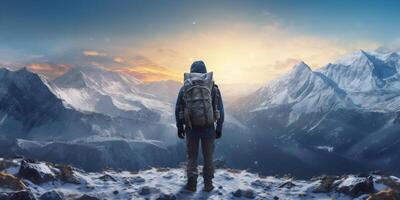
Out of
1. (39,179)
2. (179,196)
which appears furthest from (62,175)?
(179,196)

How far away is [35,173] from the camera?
17484 mm

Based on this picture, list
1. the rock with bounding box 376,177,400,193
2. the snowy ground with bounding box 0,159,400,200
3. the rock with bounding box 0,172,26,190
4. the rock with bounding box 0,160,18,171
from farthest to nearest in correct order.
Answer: the rock with bounding box 0,160,18,171, the rock with bounding box 376,177,400,193, the snowy ground with bounding box 0,159,400,200, the rock with bounding box 0,172,26,190

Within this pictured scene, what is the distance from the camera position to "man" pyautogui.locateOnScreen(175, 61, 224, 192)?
60.2 feet

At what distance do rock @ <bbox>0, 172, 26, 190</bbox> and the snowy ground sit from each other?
0.26 m

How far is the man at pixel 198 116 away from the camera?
60.2 ft

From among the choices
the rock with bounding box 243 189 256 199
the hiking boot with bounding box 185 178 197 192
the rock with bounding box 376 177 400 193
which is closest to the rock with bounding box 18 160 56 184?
the hiking boot with bounding box 185 178 197 192

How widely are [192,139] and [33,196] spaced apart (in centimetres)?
722

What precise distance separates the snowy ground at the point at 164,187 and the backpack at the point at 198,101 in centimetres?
310

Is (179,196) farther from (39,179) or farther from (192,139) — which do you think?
Result: (39,179)

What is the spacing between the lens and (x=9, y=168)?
59.2ft

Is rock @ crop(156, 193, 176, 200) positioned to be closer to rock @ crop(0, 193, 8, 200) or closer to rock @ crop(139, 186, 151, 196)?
rock @ crop(139, 186, 151, 196)

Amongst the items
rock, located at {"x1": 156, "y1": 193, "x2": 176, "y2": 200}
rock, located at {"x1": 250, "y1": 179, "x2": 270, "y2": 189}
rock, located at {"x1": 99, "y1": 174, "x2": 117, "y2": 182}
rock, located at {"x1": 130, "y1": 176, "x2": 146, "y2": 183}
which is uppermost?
rock, located at {"x1": 99, "y1": 174, "x2": 117, "y2": 182}

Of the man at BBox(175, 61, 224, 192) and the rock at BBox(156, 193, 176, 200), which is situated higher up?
the man at BBox(175, 61, 224, 192)

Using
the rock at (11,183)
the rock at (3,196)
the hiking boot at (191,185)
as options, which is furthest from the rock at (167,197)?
the rock at (3,196)
